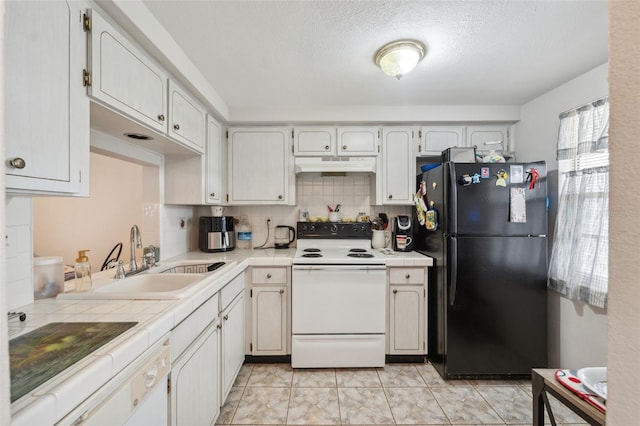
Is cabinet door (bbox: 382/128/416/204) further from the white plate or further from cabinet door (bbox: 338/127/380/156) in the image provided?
the white plate

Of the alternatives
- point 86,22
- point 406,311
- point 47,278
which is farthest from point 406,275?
point 86,22

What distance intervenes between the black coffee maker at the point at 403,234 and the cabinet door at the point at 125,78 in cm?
209

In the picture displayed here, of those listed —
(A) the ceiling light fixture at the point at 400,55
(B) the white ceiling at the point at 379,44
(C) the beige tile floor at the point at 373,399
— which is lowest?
(C) the beige tile floor at the point at 373,399

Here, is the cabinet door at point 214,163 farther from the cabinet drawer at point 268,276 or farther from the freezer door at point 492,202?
the freezer door at point 492,202

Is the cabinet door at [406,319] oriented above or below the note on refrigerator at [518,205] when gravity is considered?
below

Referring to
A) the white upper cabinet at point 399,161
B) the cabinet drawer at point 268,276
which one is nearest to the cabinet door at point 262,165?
the cabinet drawer at point 268,276

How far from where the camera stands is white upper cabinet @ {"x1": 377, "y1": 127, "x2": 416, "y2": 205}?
8.46 feet

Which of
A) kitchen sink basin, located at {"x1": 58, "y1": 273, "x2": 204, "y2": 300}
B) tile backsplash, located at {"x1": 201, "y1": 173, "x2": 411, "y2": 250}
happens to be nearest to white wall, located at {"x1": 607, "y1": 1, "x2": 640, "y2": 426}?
kitchen sink basin, located at {"x1": 58, "y1": 273, "x2": 204, "y2": 300}

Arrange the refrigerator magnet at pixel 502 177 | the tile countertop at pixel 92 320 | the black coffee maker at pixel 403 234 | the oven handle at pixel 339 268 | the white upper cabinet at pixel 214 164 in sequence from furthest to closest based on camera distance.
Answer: the black coffee maker at pixel 403 234, the white upper cabinet at pixel 214 164, the oven handle at pixel 339 268, the refrigerator magnet at pixel 502 177, the tile countertop at pixel 92 320

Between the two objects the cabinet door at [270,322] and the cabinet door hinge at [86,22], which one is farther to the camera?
the cabinet door at [270,322]

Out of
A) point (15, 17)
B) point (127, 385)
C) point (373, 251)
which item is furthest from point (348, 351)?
point (15, 17)

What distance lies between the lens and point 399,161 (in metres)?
2.58

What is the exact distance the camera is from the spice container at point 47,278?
1.17 m

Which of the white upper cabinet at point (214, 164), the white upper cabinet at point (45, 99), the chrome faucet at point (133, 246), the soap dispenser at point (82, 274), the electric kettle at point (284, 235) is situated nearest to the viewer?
the white upper cabinet at point (45, 99)
